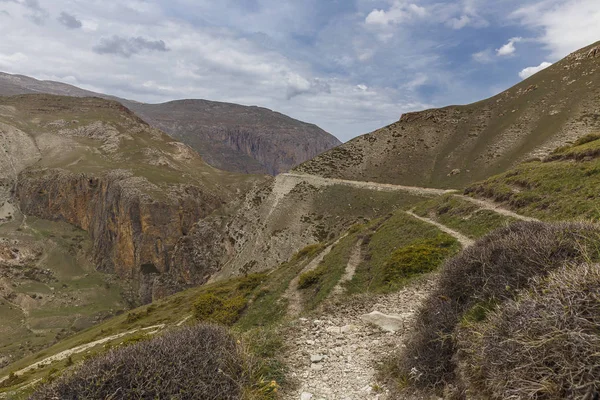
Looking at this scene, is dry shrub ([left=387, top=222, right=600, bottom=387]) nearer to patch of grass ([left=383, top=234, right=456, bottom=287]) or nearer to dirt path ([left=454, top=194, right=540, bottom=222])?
patch of grass ([left=383, top=234, right=456, bottom=287])

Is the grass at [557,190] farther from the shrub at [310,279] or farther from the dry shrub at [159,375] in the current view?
the dry shrub at [159,375]

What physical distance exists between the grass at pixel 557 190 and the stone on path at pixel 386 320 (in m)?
9.57

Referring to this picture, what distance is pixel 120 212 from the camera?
104812 millimetres

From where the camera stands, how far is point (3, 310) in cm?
6869

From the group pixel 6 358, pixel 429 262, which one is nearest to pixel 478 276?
pixel 429 262

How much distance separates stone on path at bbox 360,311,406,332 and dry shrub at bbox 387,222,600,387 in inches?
79.8

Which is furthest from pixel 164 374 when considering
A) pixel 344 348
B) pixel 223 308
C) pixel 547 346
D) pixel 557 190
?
pixel 557 190

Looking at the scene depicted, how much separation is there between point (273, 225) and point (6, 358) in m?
52.1

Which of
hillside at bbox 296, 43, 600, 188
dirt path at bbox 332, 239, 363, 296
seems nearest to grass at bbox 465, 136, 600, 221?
dirt path at bbox 332, 239, 363, 296

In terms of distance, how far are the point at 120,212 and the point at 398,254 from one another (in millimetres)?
111516

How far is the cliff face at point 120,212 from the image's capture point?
10156 cm

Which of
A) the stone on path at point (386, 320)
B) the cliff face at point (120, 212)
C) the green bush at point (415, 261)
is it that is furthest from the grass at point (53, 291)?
the stone on path at point (386, 320)

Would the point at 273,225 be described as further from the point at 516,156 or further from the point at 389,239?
the point at 516,156

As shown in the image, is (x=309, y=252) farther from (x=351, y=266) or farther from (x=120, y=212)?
(x=120, y=212)
